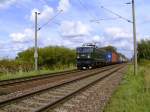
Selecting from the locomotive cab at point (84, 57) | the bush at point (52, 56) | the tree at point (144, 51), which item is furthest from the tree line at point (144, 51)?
the locomotive cab at point (84, 57)

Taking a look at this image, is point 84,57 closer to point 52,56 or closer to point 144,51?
point 52,56

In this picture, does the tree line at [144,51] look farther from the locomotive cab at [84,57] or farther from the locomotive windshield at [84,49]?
the locomotive windshield at [84,49]

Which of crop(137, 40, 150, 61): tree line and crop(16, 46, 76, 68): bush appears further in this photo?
crop(137, 40, 150, 61): tree line

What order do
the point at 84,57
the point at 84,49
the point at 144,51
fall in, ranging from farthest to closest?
the point at 144,51, the point at 84,57, the point at 84,49

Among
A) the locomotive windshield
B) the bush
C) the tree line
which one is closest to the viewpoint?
the locomotive windshield

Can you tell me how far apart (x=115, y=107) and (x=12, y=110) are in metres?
3.50

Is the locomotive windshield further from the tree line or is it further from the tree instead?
the tree

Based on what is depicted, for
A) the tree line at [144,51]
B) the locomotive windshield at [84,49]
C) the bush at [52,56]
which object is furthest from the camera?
the tree line at [144,51]

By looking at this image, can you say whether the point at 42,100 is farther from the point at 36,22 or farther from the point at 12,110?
the point at 36,22

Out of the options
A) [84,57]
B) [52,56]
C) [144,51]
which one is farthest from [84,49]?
[144,51]

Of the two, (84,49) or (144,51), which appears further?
(144,51)

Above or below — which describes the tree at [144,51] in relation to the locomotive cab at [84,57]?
above

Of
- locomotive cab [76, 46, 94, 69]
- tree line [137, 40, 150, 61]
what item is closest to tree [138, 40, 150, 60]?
tree line [137, 40, 150, 61]

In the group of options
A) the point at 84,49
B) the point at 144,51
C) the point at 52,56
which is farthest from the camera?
the point at 144,51
